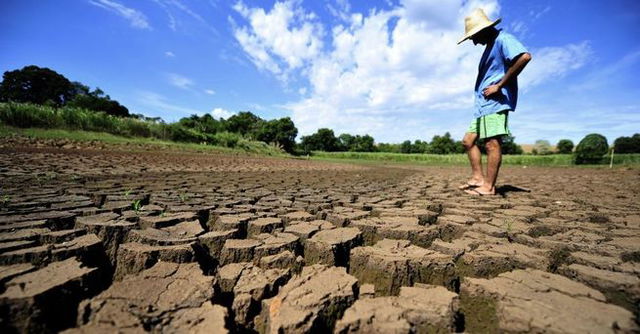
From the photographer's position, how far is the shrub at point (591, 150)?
24594 mm

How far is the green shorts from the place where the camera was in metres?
3.36

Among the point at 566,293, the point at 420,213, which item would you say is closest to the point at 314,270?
the point at 566,293

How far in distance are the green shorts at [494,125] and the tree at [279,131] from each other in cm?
4923

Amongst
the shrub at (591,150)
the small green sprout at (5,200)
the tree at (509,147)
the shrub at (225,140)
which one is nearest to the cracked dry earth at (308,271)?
the small green sprout at (5,200)

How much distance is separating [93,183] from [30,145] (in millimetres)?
9125

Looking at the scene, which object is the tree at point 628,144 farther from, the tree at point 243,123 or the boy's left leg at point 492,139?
the boy's left leg at point 492,139

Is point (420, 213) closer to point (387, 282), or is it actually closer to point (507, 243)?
point (507, 243)

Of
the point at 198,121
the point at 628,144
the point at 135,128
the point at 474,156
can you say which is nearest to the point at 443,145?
the point at 628,144

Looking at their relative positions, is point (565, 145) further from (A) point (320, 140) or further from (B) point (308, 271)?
(B) point (308, 271)

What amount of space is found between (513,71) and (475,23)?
0.82 meters

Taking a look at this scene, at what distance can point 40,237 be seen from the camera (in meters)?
1.48

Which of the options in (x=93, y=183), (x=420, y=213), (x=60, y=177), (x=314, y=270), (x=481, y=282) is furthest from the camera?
(x=60, y=177)

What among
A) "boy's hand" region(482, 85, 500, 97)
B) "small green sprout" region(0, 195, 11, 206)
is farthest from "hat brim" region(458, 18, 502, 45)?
"small green sprout" region(0, 195, 11, 206)

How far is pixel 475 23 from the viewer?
355cm
